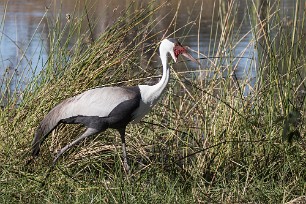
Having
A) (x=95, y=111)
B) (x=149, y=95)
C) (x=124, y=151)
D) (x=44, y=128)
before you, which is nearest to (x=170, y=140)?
(x=124, y=151)

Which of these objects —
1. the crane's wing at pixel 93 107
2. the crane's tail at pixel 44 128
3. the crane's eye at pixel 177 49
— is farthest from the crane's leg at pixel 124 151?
the crane's eye at pixel 177 49

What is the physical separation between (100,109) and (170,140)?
712mm

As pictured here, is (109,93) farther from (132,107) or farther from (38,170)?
(38,170)

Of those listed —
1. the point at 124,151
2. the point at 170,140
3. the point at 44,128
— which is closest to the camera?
the point at 44,128

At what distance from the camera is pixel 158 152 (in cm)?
503

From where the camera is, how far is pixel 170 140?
203 inches

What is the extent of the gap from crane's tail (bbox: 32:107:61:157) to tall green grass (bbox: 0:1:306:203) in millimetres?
143

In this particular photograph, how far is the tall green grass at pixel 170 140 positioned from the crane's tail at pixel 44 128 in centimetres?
14

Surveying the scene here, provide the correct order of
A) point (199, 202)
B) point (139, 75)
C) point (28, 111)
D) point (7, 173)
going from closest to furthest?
point (199, 202)
point (7, 173)
point (28, 111)
point (139, 75)

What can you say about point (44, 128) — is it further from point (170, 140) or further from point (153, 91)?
point (170, 140)

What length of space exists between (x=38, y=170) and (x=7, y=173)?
0.27 metres

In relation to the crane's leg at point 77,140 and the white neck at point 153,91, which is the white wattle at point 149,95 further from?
the crane's leg at point 77,140

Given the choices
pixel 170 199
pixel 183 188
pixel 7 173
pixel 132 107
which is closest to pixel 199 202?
pixel 170 199

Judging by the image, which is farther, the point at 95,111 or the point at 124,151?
the point at 124,151
